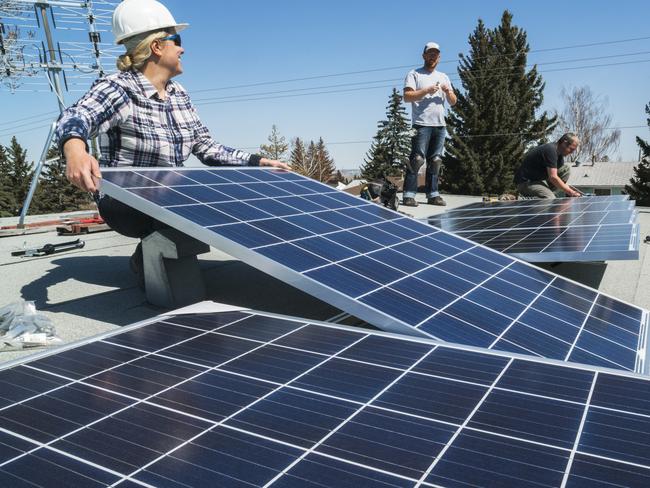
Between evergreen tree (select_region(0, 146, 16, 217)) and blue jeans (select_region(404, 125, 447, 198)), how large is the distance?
50858 millimetres

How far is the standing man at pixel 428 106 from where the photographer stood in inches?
428

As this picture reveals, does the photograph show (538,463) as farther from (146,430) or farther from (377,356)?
(146,430)

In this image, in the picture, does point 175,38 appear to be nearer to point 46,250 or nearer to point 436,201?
point 46,250

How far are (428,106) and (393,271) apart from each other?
8.13 meters

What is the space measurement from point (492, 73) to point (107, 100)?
51.8 m

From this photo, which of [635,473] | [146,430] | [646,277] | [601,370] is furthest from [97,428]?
[646,277]

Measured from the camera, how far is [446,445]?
5.89 ft

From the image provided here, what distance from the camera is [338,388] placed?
2.29 m

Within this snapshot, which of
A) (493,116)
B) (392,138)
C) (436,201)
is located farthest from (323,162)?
(436,201)

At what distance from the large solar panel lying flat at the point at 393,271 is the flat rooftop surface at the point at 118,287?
729 mm

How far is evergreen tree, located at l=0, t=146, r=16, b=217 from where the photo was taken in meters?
52.8

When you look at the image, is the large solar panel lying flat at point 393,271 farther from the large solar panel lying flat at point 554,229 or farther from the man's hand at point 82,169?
the large solar panel lying flat at point 554,229

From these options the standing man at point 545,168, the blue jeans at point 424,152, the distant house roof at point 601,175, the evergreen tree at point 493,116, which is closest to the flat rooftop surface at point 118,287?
the standing man at point 545,168

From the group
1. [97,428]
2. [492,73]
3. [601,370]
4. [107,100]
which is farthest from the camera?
[492,73]
